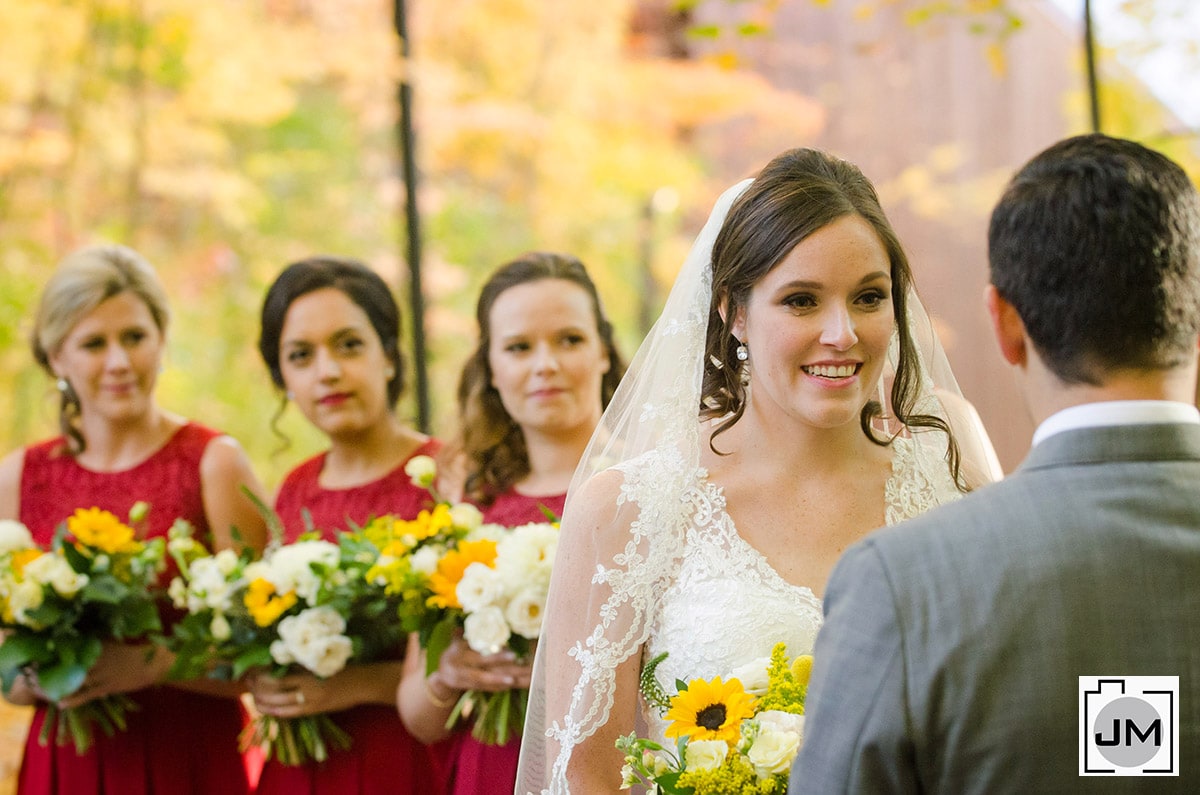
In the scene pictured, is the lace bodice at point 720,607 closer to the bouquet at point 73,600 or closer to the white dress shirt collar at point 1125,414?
the white dress shirt collar at point 1125,414

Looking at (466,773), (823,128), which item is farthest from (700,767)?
(823,128)

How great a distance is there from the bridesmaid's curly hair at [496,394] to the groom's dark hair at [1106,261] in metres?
2.20

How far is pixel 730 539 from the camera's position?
241 cm

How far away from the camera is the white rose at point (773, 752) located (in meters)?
1.75

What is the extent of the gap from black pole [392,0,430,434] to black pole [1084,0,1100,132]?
3058 millimetres

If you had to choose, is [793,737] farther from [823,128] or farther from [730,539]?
[823,128]

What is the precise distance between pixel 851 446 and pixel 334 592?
1398 millimetres

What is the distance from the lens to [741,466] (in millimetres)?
2537

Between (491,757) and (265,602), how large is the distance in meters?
0.72

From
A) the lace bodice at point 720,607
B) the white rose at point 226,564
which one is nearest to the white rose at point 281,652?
the white rose at point 226,564

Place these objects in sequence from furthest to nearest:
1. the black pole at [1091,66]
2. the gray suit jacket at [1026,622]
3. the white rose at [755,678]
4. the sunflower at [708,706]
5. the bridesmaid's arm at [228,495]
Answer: the black pole at [1091,66]
the bridesmaid's arm at [228,495]
the white rose at [755,678]
the sunflower at [708,706]
the gray suit jacket at [1026,622]

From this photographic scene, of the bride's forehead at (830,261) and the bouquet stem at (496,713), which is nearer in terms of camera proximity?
the bride's forehead at (830,261)

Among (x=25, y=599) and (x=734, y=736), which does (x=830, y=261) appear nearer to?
(x=734, y=736)

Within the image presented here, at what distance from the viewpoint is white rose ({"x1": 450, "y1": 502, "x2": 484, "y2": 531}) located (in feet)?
10.2
